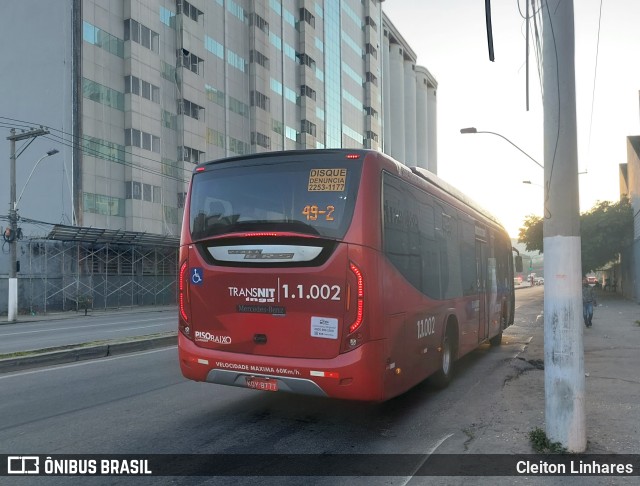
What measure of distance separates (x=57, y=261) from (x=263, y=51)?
29.7m

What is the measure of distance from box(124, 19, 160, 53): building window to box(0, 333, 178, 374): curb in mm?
31379

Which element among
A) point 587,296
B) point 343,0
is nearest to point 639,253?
point 587,296

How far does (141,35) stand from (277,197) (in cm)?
3800

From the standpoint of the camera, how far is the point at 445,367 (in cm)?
845

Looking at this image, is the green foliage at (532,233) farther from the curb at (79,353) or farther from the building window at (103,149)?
the curb at (79,353)

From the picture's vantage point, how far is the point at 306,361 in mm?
5852

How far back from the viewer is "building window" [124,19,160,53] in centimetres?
3831

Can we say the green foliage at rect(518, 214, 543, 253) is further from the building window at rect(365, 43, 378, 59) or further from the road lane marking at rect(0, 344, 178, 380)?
the road lane marking at rect(0, 344, 178, 380)

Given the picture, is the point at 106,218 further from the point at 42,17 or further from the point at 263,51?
the point at 263,51

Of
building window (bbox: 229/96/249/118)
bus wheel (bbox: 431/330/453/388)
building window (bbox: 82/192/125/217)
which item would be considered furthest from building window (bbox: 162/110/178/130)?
bus wheel (bbox: 431/330/453/388)

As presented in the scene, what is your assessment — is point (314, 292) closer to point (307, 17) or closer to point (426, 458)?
point (426, 458)

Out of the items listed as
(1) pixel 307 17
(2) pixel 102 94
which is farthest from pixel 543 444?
(1) pixel 307 17

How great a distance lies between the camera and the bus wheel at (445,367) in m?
8.30

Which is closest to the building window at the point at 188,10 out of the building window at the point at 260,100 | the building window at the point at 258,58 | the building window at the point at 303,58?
the building window at the point at 258,58
